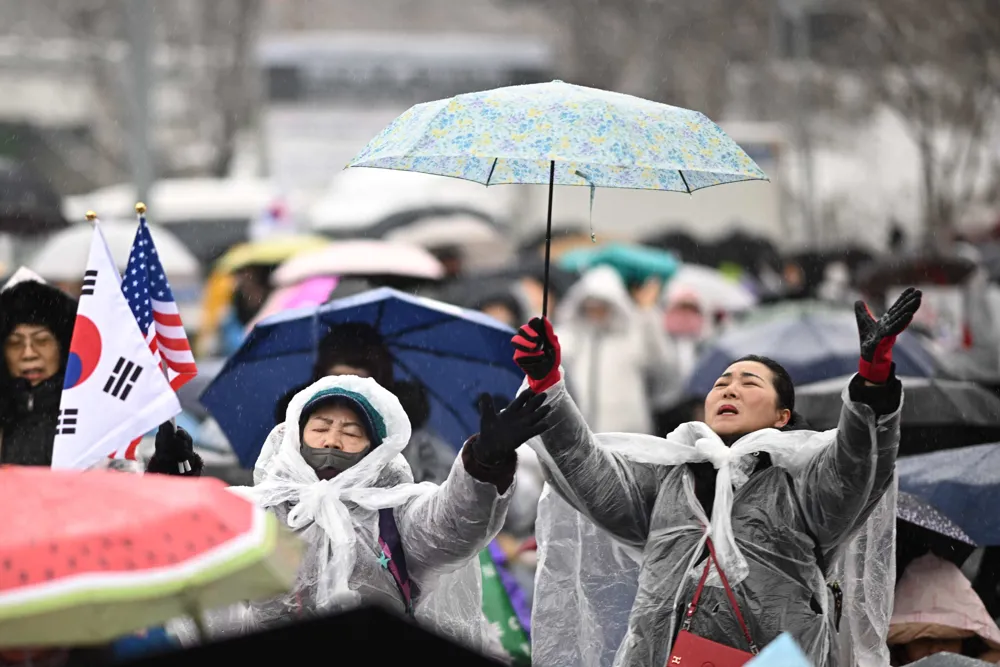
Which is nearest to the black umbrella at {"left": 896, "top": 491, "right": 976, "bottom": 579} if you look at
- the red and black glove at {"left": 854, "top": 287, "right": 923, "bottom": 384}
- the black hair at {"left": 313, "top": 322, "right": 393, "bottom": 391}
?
the red and black glove at {"left": 854, "top": 287, "right": 923, "bottom": 384}

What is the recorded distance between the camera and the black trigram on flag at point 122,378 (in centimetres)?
521

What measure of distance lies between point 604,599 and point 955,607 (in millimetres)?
1233

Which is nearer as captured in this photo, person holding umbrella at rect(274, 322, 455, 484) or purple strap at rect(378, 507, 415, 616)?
purple strap at rect(378, 507, 415, 616)

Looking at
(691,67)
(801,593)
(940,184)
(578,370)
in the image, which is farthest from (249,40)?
(801,593)

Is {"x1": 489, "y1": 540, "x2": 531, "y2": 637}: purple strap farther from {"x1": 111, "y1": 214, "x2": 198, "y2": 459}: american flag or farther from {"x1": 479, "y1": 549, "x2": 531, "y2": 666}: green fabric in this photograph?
{"x1": 111, "y1": 214, "x2": 198, "y2": 459}: american flag

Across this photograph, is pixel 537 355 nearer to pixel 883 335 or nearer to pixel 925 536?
pixel 883 335

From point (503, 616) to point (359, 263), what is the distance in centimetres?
356

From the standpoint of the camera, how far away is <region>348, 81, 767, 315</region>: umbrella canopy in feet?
15.7

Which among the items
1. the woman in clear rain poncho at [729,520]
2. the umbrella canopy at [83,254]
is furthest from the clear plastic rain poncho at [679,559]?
the umbrella canopy at [83,254]

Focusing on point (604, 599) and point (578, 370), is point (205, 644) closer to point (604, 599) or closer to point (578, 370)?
point (604, 599)

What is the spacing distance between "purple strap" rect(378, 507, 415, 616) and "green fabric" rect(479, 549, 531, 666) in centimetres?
154

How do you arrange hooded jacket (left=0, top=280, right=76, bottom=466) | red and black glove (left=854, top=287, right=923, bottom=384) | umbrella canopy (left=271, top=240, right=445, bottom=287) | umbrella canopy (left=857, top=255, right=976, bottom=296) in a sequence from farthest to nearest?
umbrella canopy (left=857, top=255, right=976, bottom=296) < umbrella canopy (left=271, top=240, right=445, bottom=287) < hooded jacket (left=0, top=280, right=76, bottom=466) < red and black glove (left=854, top=287, right=923, bottom=384)

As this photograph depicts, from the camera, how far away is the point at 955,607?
5.74 metres

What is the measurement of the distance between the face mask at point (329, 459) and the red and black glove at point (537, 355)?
696 mm
